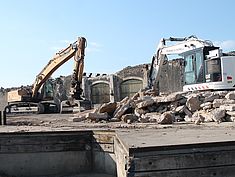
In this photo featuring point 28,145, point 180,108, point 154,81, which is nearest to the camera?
point 28,145

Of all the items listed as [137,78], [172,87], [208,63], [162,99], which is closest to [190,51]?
[208,63]

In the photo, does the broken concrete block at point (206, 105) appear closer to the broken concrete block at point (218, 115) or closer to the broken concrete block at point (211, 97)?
the broken concrete block at point (211, 97)

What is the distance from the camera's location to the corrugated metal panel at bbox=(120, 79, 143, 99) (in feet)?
115

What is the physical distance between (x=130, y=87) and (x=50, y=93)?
7.83 meters

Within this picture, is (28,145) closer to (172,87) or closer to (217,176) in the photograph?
(217,176)

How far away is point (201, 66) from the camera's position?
14.2 metres

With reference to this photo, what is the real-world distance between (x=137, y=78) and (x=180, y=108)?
23348 mm

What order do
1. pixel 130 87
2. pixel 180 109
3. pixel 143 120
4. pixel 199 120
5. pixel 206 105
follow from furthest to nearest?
pixel 130 87 < pixel 180 109 < pixel 143 120 < pixel 206 105 < pixel 199 120

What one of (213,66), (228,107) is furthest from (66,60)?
(228,107)

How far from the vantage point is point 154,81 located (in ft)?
60.6

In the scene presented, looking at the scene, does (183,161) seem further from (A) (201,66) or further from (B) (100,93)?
(B) (100,93)

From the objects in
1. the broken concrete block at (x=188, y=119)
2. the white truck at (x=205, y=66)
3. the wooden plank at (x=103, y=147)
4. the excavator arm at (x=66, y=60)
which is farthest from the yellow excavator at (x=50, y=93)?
the wooden plank at (x=103, y=147)

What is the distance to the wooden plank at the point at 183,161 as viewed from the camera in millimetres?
4883

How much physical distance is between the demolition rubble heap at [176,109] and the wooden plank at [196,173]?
4547 millimetres
